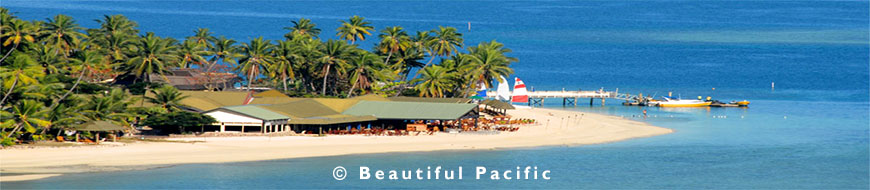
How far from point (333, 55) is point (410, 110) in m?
16.4

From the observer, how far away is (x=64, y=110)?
67.2 metres

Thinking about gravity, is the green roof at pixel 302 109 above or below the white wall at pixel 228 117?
above

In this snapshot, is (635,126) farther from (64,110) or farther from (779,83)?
(779,83)

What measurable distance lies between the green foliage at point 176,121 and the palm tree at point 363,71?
2491 cm

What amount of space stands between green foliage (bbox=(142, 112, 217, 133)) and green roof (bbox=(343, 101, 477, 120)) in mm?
13597

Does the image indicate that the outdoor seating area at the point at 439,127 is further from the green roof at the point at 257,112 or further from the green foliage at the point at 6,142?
the green foliage at the point at 6,142

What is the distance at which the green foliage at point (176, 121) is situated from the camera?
74.7 metres

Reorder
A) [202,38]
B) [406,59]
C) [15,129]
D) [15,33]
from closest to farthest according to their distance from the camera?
[15,129]
[15,33]
[406,59]
[202,38]

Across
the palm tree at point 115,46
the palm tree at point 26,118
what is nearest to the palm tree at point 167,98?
the palm tree at point 26,118

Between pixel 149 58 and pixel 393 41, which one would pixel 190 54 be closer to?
pixel 149 58

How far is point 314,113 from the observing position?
8206 centimetres

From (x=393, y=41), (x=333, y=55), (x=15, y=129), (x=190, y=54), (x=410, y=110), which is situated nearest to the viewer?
(x=15, y=129)

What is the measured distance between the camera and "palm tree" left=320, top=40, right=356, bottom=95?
9975 centimetres

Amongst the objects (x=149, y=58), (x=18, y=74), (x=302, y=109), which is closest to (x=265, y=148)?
(x=302, y=109)
